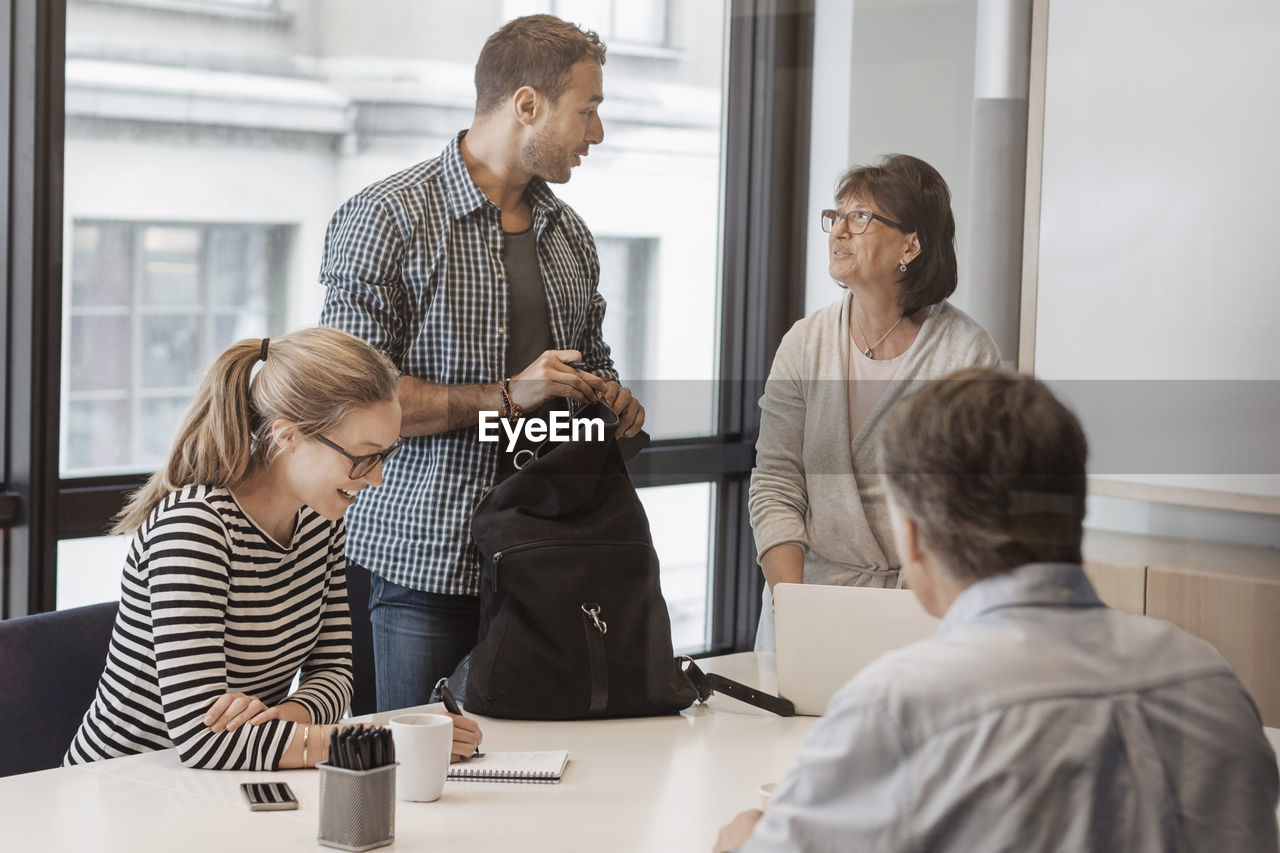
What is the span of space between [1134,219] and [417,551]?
1.07 metres

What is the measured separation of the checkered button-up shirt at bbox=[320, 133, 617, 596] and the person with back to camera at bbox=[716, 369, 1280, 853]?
897mm

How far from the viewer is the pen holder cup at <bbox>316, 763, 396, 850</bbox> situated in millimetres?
1146

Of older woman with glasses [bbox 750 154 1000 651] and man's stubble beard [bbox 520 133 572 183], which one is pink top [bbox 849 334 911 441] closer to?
older woman with glasses [bbox 750 154 1000 651]

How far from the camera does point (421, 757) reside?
1.26 m

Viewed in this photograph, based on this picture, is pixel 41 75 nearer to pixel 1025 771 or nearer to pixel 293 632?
pixel 293 632

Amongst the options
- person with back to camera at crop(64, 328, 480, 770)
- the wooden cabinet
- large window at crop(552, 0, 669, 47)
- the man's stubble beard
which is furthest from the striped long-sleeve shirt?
the wooden cabinet

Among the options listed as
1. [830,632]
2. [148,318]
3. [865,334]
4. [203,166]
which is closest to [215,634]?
[830,632]

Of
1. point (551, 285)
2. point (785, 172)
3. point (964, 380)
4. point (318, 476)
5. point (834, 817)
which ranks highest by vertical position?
point (785, 172)

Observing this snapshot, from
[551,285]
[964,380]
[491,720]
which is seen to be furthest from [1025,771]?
[551,285]

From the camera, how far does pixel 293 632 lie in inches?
63.6

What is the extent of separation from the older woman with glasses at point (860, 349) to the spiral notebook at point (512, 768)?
407 mm

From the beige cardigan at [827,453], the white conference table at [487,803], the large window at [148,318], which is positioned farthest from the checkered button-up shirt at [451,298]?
the large window at [148,318]

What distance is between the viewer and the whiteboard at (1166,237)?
4.27 ft

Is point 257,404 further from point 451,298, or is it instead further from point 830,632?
point 830,632
